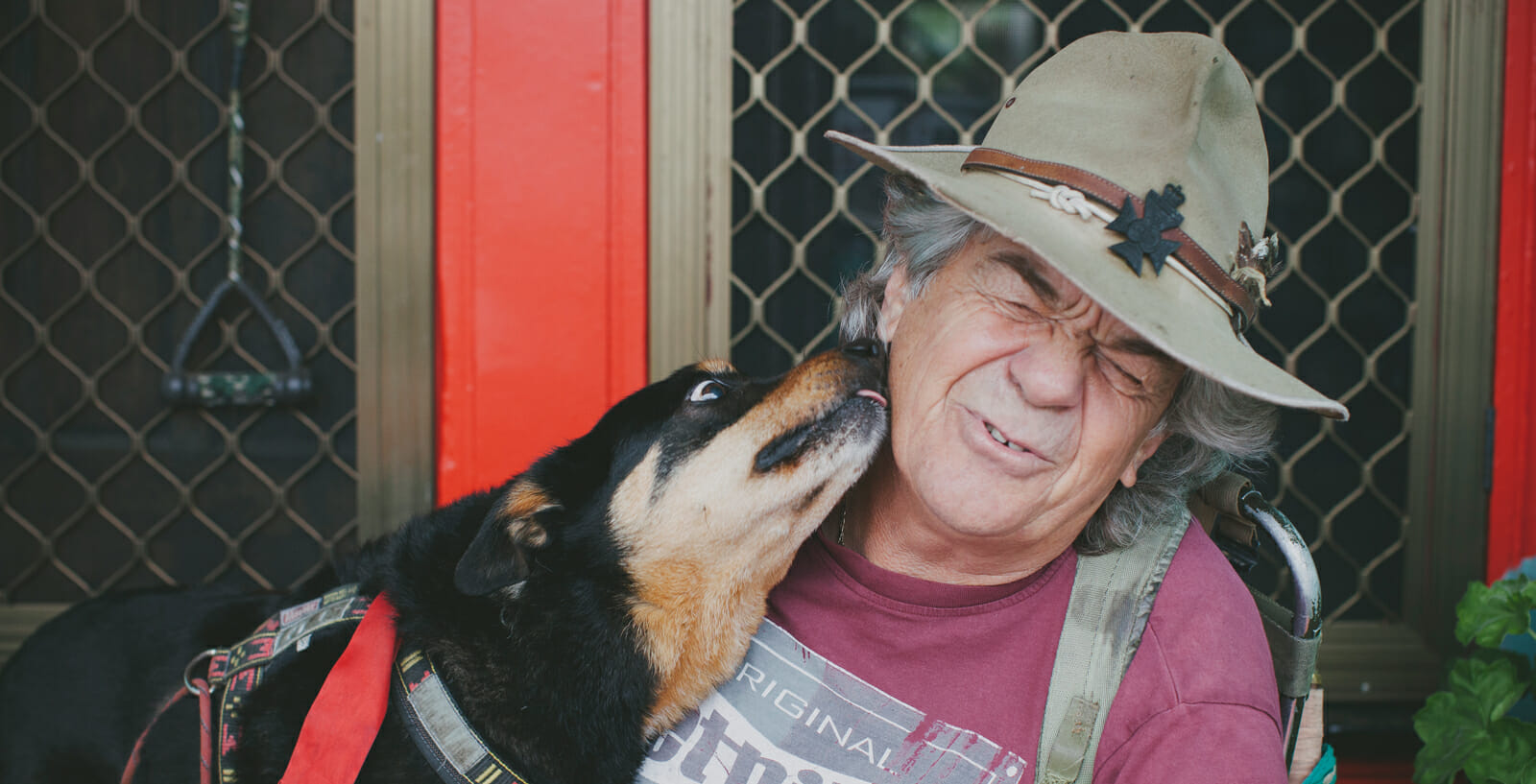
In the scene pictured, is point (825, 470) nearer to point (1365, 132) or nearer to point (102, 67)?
point (1365, 132)

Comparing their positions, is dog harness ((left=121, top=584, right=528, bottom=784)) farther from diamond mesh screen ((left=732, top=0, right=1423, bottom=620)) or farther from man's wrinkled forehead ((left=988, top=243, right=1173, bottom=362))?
diamond mesh screen ((left=732, top=0, right=1423, bottom=620))

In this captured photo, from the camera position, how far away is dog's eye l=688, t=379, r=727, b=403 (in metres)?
1.95

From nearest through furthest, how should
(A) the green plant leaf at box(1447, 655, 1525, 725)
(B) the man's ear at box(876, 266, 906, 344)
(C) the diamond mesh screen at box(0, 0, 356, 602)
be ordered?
(B) the man's ear at box(876, 266, 906, 344) < (A) the green plant leaf at box(1447, 655, 1525, 725) < (C) the diamond mesh screen at box(0, 0, 356, 602)

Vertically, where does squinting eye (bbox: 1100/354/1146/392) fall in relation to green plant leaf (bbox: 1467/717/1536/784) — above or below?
above

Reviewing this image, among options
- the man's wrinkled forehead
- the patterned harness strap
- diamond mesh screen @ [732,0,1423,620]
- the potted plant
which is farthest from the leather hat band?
diamond mesh screen @ [732,0,1423,620]

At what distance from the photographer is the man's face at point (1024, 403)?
57.5 inches

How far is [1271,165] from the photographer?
3273 millimetres

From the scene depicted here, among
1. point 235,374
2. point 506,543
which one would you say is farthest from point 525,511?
point 235,374

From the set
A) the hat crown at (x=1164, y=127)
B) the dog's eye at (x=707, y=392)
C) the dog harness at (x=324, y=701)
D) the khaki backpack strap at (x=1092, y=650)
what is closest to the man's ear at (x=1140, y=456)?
the khaki backpack strap at (x=1092, y=650)

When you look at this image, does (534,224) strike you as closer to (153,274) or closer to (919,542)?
(153,274)

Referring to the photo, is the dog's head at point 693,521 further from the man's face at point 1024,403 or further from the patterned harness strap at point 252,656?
the patterned harness strap at point 252,656

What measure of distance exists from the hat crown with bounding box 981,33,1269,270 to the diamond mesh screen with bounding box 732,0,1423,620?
1.74 metres

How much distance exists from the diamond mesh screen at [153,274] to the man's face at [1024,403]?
7.81 ft

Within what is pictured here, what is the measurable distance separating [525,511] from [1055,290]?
1077mm
